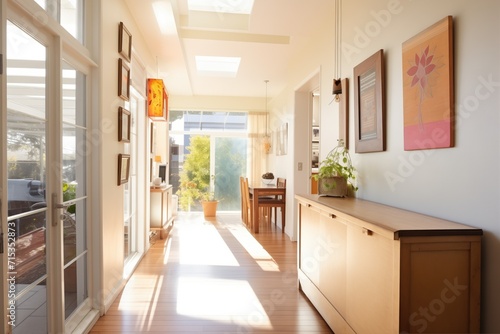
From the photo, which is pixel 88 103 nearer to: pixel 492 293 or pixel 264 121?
pixel 492 293

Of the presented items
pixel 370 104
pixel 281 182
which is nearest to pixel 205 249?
pixel 281 182

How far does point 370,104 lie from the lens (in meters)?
2.50

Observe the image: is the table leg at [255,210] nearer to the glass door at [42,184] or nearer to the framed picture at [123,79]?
the framed picture at [123,79]

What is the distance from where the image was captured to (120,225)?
10.4 ft

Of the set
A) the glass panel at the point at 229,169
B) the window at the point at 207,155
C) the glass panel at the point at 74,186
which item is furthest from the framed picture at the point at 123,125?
the glass panel at the point at 229,169

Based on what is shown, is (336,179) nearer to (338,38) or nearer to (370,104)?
(370,104)

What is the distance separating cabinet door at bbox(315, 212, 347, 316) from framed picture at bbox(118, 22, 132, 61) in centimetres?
235

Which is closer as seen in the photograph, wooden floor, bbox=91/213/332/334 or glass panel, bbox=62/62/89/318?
glass panel, bbox=62/62/89/318

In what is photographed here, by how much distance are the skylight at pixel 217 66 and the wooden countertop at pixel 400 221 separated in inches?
159

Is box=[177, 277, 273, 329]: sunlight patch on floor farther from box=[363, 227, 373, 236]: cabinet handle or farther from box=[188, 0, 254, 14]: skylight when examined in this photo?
box=[188, 0, 254, 14]: skylight

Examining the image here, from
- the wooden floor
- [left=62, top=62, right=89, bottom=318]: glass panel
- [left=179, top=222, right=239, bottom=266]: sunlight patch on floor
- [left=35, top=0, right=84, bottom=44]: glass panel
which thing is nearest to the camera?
[left=35, top=0, right=84, bottom=44]: glass panel

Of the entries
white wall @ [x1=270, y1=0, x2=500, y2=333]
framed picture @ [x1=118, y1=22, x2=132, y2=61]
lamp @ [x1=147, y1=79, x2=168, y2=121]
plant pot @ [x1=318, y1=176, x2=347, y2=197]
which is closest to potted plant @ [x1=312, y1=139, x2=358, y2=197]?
plant pot @ [x1=318, y1=176, x2=347, y2=197]

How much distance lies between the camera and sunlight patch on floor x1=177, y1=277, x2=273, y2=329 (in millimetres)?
2566

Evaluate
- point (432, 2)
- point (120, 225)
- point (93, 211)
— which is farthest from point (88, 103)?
point (432, 2)
